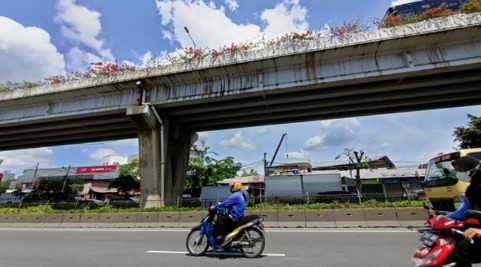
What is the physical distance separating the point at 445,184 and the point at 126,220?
1312 centimetres

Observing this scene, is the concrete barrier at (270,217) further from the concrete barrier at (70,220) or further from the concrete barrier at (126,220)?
the concrete barrier at (70,220)

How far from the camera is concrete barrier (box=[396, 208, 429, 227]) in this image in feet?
37.3

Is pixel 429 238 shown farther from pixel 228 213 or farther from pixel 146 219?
pixel 146 219

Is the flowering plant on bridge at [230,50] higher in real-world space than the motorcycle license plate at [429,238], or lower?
higher

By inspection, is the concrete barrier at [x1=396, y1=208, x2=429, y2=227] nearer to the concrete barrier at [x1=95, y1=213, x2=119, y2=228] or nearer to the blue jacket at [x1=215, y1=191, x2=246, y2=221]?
the blue jacket at [x1=215, y1=191, x2=246, y2=221]

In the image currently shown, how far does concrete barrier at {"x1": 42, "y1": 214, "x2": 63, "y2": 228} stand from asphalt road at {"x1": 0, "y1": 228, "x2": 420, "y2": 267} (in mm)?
6650

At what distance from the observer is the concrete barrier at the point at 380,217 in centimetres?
1168

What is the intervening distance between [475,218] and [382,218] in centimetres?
972

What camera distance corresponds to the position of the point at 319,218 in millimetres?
12508

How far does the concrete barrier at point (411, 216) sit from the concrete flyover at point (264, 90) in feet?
19.4

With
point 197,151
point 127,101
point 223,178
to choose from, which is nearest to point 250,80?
point 127,101

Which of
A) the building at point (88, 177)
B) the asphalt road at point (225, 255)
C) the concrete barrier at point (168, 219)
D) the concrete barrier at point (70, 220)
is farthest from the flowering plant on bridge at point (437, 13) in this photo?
the building at point (88, 177)

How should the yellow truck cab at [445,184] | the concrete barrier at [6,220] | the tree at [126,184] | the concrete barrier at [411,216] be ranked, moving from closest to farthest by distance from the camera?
the yellow truck cab at [445,184] < the concrete barrier at [411,216] < the concrete barrier at [6,220] < the tree at [126,184]

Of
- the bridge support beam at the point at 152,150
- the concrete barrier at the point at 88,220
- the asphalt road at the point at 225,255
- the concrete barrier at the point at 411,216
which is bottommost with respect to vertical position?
the asphalt road at the point at 225,255
